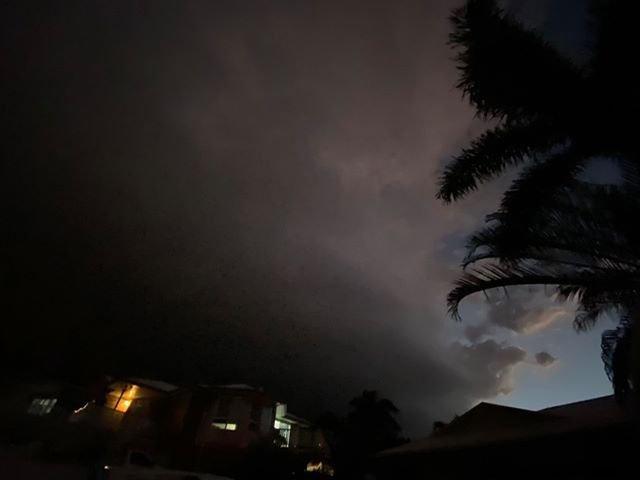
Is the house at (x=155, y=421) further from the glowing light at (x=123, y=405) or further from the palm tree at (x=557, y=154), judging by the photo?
the palm tree at (x=557, y=154)

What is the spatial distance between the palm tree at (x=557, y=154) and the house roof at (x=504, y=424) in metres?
1.13

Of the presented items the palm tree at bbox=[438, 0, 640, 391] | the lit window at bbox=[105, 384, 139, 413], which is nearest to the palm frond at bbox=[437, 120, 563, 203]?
the palm tree at bbox=[438, 0, 640, 391]

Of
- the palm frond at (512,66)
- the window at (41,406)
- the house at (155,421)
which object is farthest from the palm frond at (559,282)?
the window at (41,406)

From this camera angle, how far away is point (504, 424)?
813 cm

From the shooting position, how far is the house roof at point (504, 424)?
6719mm

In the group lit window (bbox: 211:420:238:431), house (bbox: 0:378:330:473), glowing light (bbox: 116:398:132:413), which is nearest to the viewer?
house (bbox: 0:378:330:473)

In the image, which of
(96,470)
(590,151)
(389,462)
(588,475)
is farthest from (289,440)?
(590,151)

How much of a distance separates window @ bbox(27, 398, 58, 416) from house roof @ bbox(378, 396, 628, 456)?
34475 millimetres

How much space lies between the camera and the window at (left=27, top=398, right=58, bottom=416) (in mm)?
31109

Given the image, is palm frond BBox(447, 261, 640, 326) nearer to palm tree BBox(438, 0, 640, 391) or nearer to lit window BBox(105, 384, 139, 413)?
palm tree BBox(438, 0, 640, 391)

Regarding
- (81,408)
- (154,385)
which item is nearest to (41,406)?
(81,408)

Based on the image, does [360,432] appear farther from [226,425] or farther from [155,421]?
[155,421]

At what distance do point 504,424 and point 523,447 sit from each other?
1.22 meters

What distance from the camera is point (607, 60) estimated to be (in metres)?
6.66
